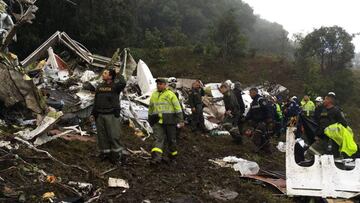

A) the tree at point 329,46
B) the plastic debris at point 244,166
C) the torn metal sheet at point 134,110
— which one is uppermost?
the tree at point 329,46

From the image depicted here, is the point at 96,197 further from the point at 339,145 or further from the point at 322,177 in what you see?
the point at 339,145

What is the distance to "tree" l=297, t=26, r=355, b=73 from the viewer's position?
26.8 meters

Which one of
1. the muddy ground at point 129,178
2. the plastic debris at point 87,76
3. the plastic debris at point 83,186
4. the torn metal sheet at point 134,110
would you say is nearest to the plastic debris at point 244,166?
the muddy ground at point 129,178

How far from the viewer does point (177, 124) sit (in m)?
7.42

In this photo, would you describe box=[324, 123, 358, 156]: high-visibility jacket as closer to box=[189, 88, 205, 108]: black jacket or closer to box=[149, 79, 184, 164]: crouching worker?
box=[149, 79, 184, 164]: crouching worker

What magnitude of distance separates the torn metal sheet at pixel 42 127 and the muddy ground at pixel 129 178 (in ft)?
0.83

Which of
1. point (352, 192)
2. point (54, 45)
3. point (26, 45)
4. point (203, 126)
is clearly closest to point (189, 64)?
point (26, 45)

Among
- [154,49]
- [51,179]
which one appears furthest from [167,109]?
[154,49]

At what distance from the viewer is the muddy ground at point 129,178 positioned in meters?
5.24

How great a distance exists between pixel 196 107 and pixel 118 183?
5795 millimetres

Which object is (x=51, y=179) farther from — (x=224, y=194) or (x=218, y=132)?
(x=218, y=132)

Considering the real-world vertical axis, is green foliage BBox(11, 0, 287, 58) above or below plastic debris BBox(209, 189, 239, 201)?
above

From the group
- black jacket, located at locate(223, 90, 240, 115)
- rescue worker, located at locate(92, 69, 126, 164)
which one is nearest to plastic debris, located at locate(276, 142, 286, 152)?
black jacket, located at locate(223, 90, 240, 115)

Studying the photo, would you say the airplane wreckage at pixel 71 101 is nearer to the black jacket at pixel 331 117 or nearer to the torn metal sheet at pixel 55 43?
the torn metal sheet at pixel 55 43
